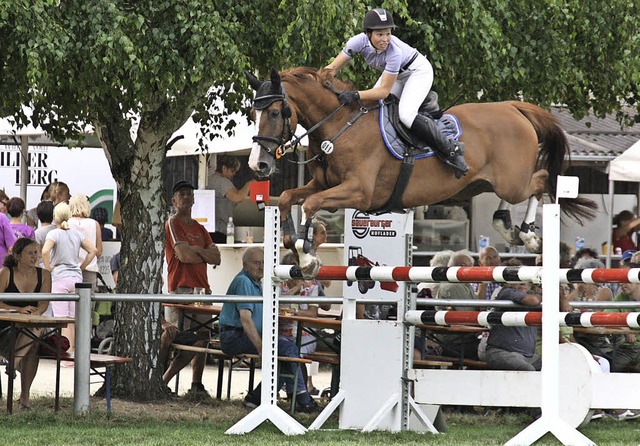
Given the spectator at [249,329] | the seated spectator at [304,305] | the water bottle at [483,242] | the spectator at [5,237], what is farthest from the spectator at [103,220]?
the spectator at [249,329]

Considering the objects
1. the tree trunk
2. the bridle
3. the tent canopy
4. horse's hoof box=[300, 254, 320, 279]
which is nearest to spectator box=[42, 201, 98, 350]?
the tree trunk

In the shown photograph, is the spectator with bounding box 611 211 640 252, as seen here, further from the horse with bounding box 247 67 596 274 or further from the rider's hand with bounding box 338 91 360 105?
the rider's hand with bounding box 338 91 360 105

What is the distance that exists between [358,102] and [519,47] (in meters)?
2.62

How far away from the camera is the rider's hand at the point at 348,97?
7828mm

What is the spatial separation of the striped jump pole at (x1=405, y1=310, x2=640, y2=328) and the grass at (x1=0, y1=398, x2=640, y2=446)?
2.39ft

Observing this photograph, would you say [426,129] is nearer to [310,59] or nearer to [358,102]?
[358,102]

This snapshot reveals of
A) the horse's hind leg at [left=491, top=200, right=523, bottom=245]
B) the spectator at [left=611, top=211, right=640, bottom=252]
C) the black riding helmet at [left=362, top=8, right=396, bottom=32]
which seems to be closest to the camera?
the black riding helmet at [left=362, top=8, right=396, bottom=32]

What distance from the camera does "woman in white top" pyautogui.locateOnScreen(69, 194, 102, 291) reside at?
12719mm

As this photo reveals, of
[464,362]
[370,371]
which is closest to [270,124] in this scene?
[370,371]

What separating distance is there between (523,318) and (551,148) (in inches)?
73.8

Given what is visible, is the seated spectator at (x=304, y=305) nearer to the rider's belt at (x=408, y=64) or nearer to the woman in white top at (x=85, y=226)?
the woman in white top at (x=85, y=226)

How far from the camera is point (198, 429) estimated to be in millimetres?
8492

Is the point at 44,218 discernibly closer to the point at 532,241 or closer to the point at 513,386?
the point at 532,241

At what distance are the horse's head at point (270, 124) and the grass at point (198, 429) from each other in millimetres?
1704
